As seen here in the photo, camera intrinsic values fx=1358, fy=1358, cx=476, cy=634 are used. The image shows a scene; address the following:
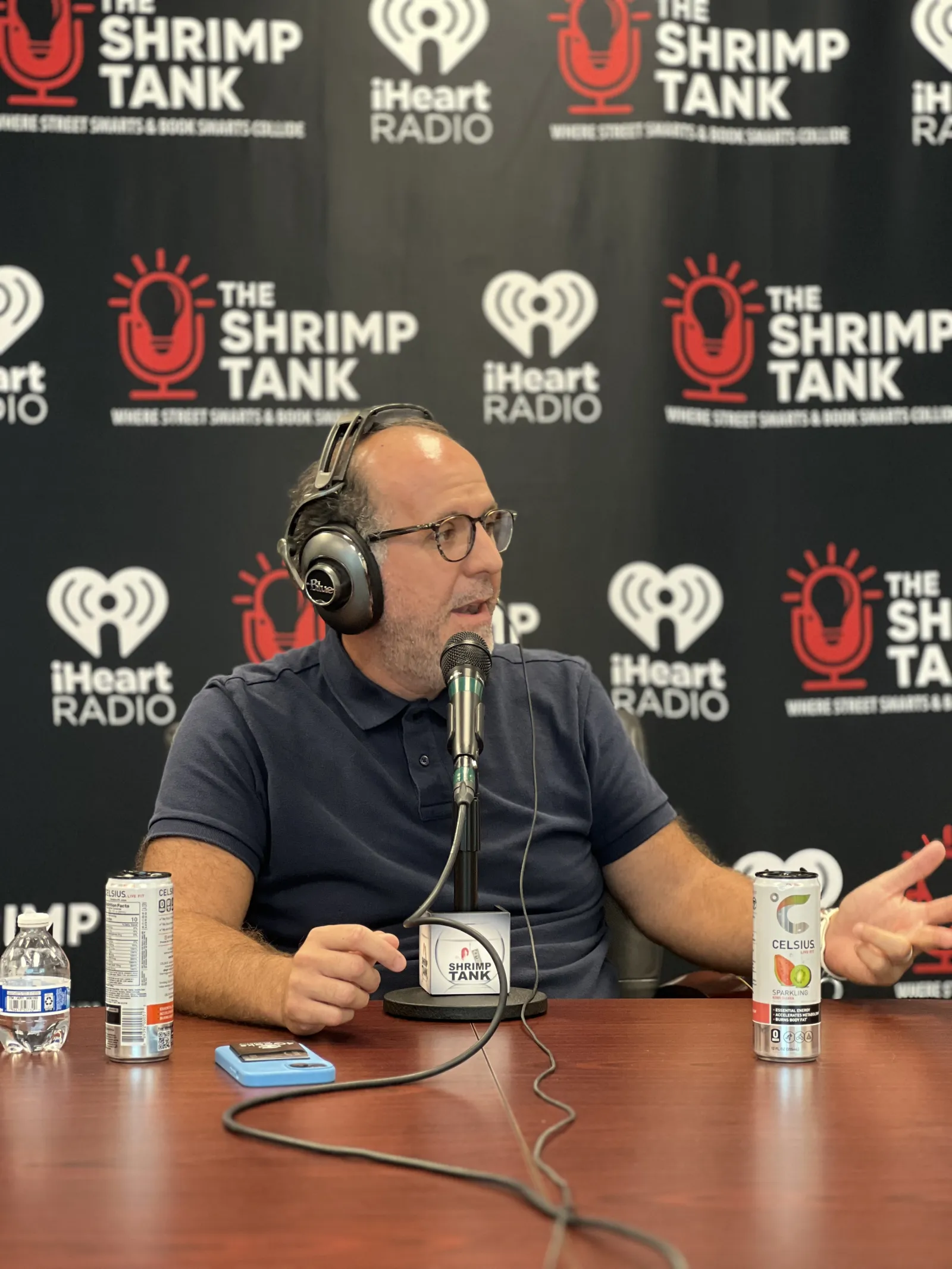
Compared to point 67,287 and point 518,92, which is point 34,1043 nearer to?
point 67,287

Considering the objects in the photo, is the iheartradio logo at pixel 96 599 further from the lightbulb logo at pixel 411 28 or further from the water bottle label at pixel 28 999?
the water bottle label at pixel 28 999

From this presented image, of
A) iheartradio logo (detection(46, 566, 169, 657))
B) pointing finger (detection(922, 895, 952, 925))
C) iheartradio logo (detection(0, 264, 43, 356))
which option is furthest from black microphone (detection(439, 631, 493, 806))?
iheartradio logo (detection(0, 264, 43, 356))

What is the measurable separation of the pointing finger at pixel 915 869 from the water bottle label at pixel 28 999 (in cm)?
86

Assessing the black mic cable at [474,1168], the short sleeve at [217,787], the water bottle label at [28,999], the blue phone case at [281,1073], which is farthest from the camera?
the short sleeve at [217,787]

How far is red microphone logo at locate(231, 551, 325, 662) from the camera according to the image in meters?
2.64

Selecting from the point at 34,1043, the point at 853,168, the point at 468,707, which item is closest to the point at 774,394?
the point at 853,168

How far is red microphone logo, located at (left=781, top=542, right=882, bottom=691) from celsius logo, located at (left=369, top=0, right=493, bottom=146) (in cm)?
110

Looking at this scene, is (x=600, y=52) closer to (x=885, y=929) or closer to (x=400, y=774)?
(x=400, y=774)

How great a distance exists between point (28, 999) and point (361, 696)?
2.36 ft

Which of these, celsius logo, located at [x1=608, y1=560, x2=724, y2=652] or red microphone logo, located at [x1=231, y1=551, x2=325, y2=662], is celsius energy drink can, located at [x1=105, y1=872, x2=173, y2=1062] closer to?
red microphone logo, located at [x1=231, y1=551, x2=325, y2=662]

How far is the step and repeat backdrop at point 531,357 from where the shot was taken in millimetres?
2627

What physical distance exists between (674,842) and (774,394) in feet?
3.82

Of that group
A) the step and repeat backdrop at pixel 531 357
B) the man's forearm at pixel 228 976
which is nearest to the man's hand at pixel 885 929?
the man's forearm at pixel 228 976

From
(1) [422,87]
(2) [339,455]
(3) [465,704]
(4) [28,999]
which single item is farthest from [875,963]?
(1) [422,87]
